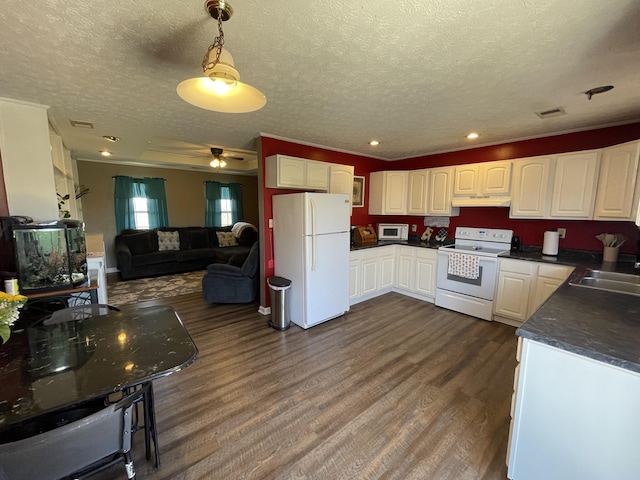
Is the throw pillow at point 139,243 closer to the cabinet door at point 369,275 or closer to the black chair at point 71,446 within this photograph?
the cabinet door at point 369,275

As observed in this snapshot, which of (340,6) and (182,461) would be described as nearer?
(340,6)

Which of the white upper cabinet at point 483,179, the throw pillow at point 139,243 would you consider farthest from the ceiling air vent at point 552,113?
the throw pillow at point 139,243

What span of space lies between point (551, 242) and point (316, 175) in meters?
3.06

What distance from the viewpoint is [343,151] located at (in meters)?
4.38

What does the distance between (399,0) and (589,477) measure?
2311 millimetres

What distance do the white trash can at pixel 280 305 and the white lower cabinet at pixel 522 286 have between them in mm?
2650

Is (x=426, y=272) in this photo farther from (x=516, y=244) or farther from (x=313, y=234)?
(x=313, y=234)

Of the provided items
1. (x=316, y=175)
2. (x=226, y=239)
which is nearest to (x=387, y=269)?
(x=316, y=175)

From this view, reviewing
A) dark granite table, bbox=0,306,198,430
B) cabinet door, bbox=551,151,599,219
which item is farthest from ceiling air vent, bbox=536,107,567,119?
dark granite table, bbox=0,306,198,430

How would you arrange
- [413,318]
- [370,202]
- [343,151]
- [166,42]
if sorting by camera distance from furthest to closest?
[370,202], [343,151], [413,318], [166,42]

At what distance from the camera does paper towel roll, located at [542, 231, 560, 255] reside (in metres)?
3.27

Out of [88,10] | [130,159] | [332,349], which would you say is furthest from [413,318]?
[130,159]

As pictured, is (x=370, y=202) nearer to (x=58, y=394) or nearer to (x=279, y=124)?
(x=279, y=124)

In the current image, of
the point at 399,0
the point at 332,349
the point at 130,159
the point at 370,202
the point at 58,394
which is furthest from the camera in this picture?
the point at 130,159
